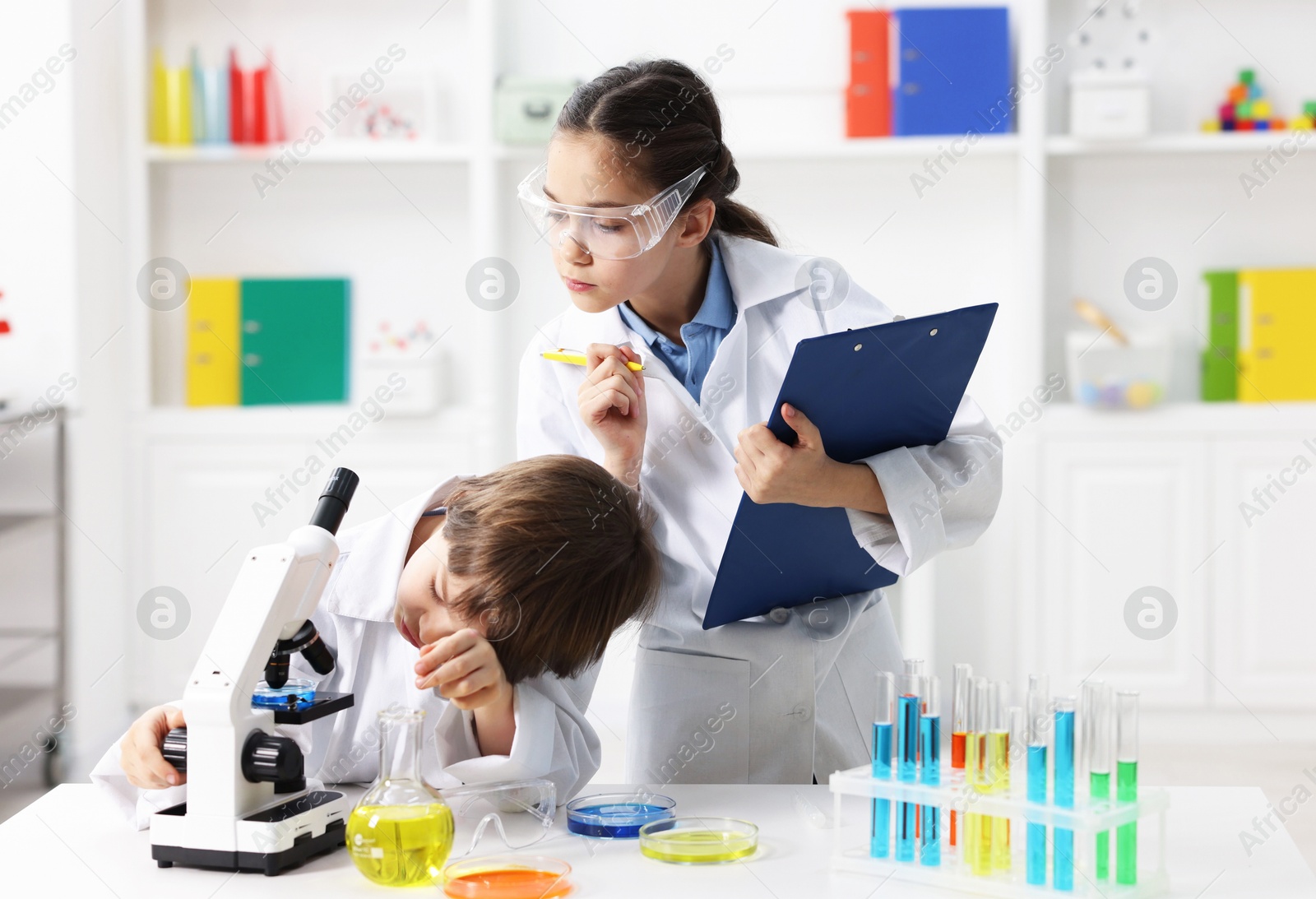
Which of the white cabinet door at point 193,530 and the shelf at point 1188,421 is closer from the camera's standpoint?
the shelf at point 1188,421

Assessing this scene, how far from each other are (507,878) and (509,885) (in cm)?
2

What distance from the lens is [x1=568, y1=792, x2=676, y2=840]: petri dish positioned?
1.21m

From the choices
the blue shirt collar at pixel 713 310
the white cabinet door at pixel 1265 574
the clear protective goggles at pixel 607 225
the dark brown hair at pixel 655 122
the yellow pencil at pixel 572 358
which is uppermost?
the dark brown hair at pixel 655 122

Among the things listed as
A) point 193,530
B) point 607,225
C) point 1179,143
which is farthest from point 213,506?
point 1179,143

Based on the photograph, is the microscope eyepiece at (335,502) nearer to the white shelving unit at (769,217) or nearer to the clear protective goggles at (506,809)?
the clear protective goggles at (506,809)

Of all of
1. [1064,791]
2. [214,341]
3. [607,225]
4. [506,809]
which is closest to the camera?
[1064,791]

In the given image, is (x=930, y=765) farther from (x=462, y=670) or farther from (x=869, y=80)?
(x=869, y=80)

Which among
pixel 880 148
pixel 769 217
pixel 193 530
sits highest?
pixel 880 148

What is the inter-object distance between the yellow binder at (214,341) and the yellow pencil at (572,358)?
2413 millimetres

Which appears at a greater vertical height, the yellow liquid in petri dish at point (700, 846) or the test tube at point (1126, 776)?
the test tube at point (1126, 776)

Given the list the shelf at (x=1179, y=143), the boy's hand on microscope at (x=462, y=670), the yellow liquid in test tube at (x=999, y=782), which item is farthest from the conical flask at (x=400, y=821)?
the shelf at (x=1179, y=143)

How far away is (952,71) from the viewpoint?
3.55 metres

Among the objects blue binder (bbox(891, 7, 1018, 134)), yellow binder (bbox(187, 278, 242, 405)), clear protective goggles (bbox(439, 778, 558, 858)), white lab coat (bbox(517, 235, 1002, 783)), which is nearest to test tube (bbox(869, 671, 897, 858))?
clear protective goggles (bbox(439, 778, 558, 858))

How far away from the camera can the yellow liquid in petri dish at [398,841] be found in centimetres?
107
